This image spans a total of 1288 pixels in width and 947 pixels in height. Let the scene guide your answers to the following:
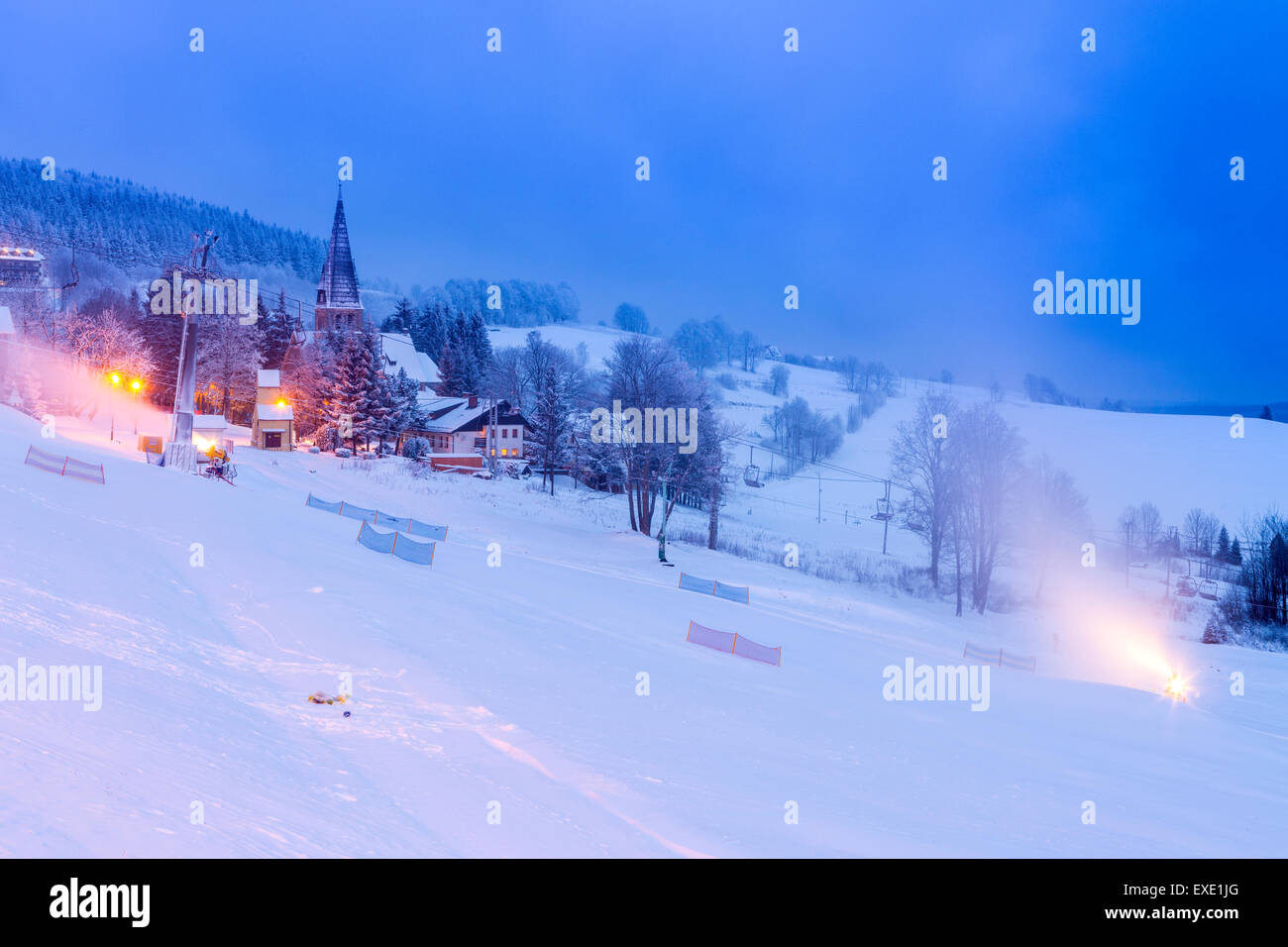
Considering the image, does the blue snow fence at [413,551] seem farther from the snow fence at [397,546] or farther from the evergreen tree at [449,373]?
the evergreen tree at [449,373]

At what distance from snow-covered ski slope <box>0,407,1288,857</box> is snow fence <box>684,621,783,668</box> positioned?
663 millimetres

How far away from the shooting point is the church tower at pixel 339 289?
3270 inches

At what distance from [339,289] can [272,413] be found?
28.8 meters

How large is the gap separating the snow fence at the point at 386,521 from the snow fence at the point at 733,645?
12.3 meters

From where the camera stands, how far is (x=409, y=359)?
8700 centimetres

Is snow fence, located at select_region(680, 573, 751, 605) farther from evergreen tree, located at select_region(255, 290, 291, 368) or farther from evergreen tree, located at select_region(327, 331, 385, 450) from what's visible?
evergreen tree, located at select_region(255, 290, 291, 368)

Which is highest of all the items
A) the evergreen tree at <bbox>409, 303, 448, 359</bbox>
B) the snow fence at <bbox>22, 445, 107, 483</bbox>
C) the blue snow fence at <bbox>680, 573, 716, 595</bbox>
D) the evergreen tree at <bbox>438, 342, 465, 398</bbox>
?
the evergreen tree at <bbox>409, 303, 448, 359</bbox>

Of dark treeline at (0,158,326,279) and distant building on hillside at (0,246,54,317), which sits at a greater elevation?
dark treeline at (0,158,326,279)

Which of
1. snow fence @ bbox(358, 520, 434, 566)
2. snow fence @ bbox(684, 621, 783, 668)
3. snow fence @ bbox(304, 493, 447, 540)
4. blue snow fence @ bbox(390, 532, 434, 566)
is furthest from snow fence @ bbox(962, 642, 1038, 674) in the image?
snow fence @ bbox(304, 493, 447, 540)

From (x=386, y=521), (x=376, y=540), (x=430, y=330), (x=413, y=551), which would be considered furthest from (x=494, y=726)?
(x=430, y=330)

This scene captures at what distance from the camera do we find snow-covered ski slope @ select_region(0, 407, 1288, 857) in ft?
25.9

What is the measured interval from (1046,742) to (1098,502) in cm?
6180
